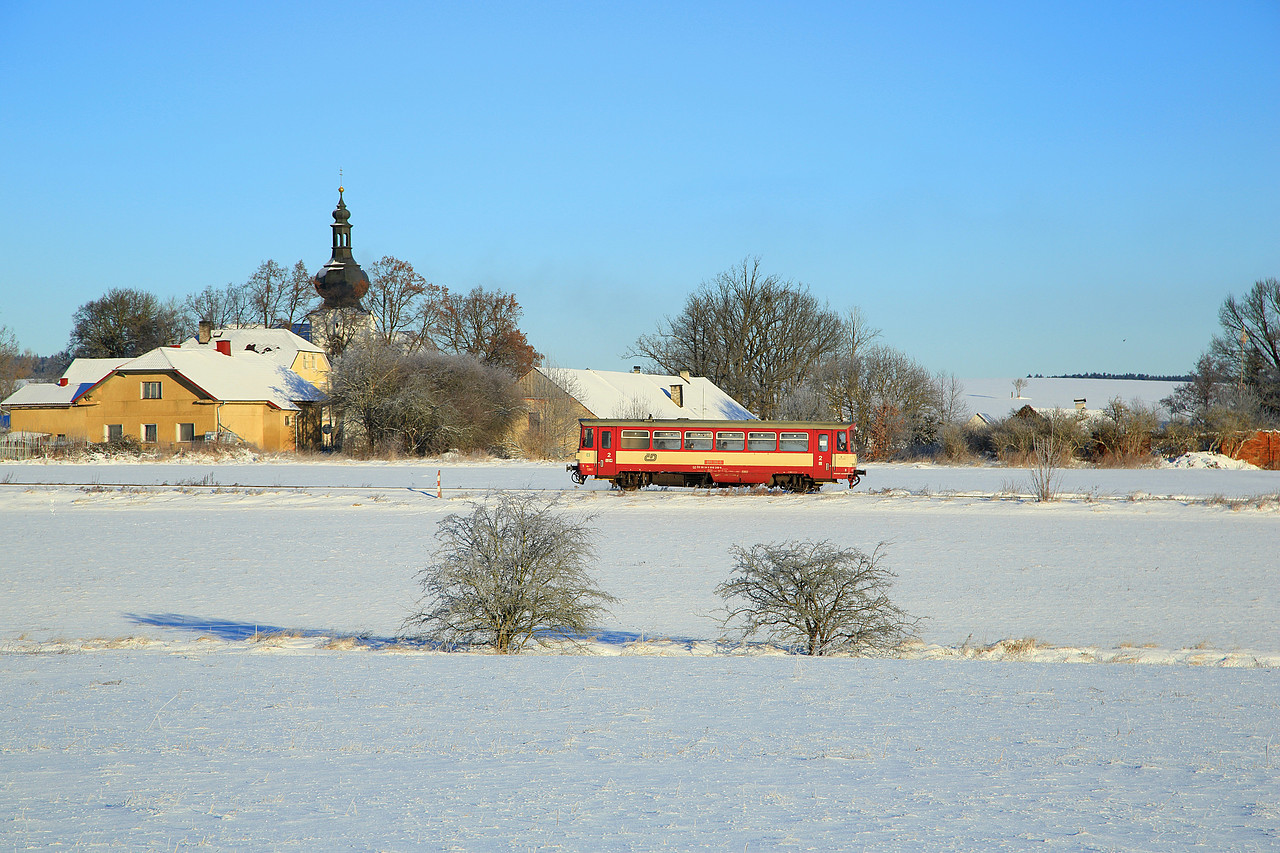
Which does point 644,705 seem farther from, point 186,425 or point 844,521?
point 186,425

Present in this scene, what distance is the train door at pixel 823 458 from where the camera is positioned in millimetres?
33281

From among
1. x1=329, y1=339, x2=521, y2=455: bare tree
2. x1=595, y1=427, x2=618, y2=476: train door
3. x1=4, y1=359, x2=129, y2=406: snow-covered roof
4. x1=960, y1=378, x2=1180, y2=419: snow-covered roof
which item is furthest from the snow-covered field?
x1=960, y1=378, x2=1180, y2=419: snow-covered roof

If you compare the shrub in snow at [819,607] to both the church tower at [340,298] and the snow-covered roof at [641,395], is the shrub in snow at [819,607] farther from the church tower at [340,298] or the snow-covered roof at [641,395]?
the church tower at [340,298]

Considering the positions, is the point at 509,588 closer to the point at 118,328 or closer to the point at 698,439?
the point at 698,439

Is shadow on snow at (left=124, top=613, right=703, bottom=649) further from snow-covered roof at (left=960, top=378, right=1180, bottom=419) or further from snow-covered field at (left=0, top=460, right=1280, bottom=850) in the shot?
snow-covered roof at (left=960, top=378, right=1180, bottom=419)

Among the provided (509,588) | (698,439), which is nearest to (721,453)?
(698,439)

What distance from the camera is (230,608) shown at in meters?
14.0

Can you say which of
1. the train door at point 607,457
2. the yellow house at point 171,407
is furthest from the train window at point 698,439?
the yellow house at point 171,407

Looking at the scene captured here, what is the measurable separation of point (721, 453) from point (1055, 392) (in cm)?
9423

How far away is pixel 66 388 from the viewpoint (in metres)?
60.7

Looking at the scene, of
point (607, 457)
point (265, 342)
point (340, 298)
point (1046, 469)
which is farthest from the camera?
point (340, 298)

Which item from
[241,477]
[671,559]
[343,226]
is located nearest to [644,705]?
[671,559]

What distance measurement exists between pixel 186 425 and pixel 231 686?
5061cm

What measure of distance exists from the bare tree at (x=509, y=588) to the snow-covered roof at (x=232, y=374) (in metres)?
46.7
